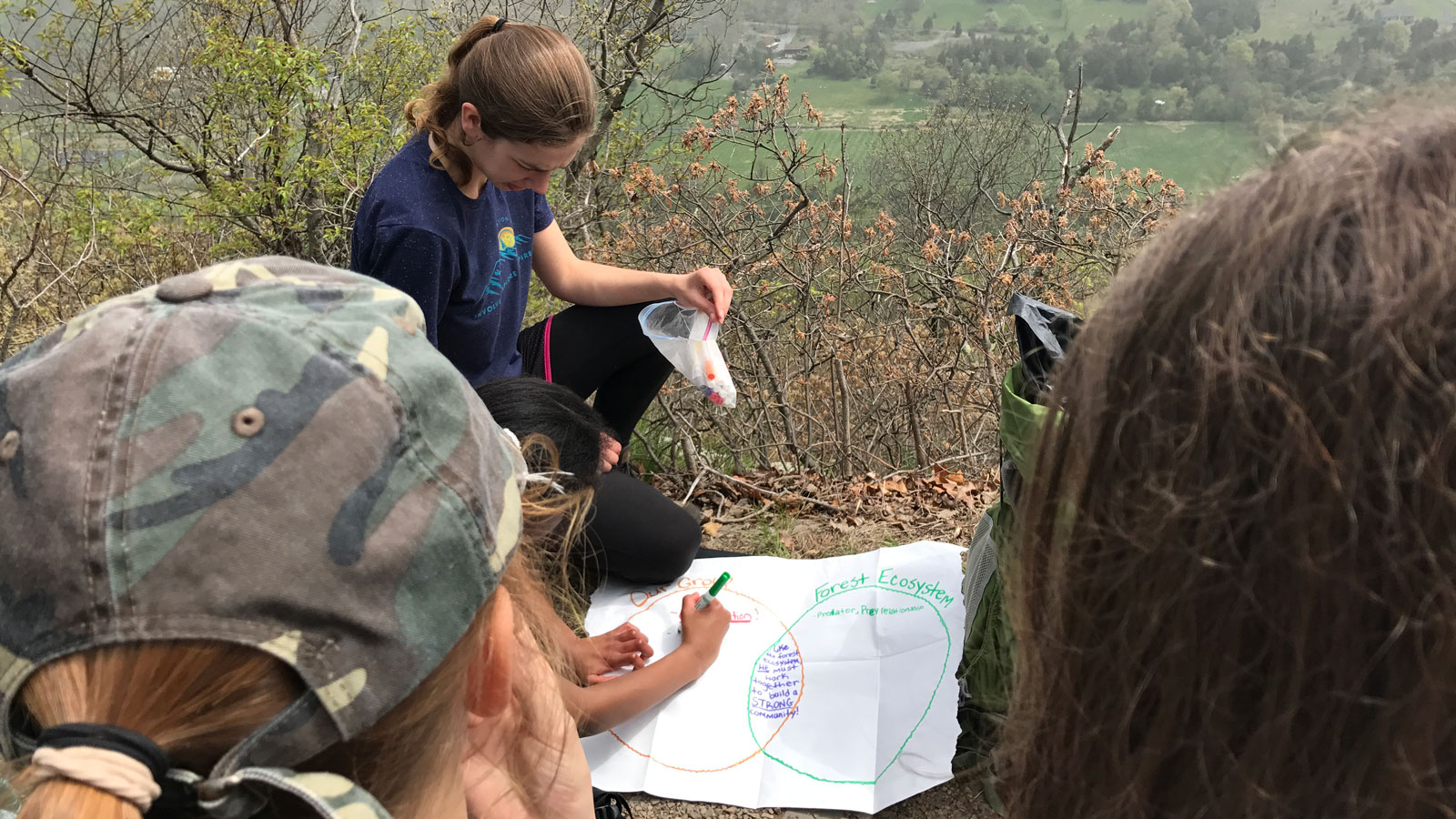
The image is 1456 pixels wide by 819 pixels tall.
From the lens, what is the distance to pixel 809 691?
5.74ft

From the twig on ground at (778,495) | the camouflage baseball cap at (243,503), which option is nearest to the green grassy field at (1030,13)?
the twig on ground at (778,495)

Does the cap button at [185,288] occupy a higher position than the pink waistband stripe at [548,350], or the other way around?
the cap button at [185,288]

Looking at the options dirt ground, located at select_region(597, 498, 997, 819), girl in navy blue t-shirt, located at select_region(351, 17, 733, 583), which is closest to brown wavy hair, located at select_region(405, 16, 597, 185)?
girl in navy blue t-shirt, located at select_region(351, 17, 733, 583)

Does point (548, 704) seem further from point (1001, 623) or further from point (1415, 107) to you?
point (1415, 107)

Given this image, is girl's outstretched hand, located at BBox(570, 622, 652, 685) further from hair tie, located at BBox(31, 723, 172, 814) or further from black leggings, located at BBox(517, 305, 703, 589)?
hair tie, located at BBox(31, 723, 172, 814)

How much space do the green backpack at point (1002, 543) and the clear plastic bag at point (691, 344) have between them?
2.87 ft

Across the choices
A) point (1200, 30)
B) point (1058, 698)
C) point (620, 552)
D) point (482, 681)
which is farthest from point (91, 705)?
point (1200, 30)

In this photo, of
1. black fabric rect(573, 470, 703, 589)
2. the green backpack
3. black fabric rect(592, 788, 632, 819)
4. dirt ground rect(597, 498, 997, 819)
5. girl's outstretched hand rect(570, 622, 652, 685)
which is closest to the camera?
the green backpack

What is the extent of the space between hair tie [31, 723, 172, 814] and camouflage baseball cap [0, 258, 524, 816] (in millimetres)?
44

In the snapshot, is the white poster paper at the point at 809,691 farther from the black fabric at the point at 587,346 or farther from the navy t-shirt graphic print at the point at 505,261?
the navy t-shirt graphic print at the point at 505,261

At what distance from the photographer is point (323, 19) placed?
6.25m

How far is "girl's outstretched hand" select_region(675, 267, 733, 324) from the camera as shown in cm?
224

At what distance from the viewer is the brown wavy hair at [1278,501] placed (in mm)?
441

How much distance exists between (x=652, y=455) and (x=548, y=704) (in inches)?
91.8
